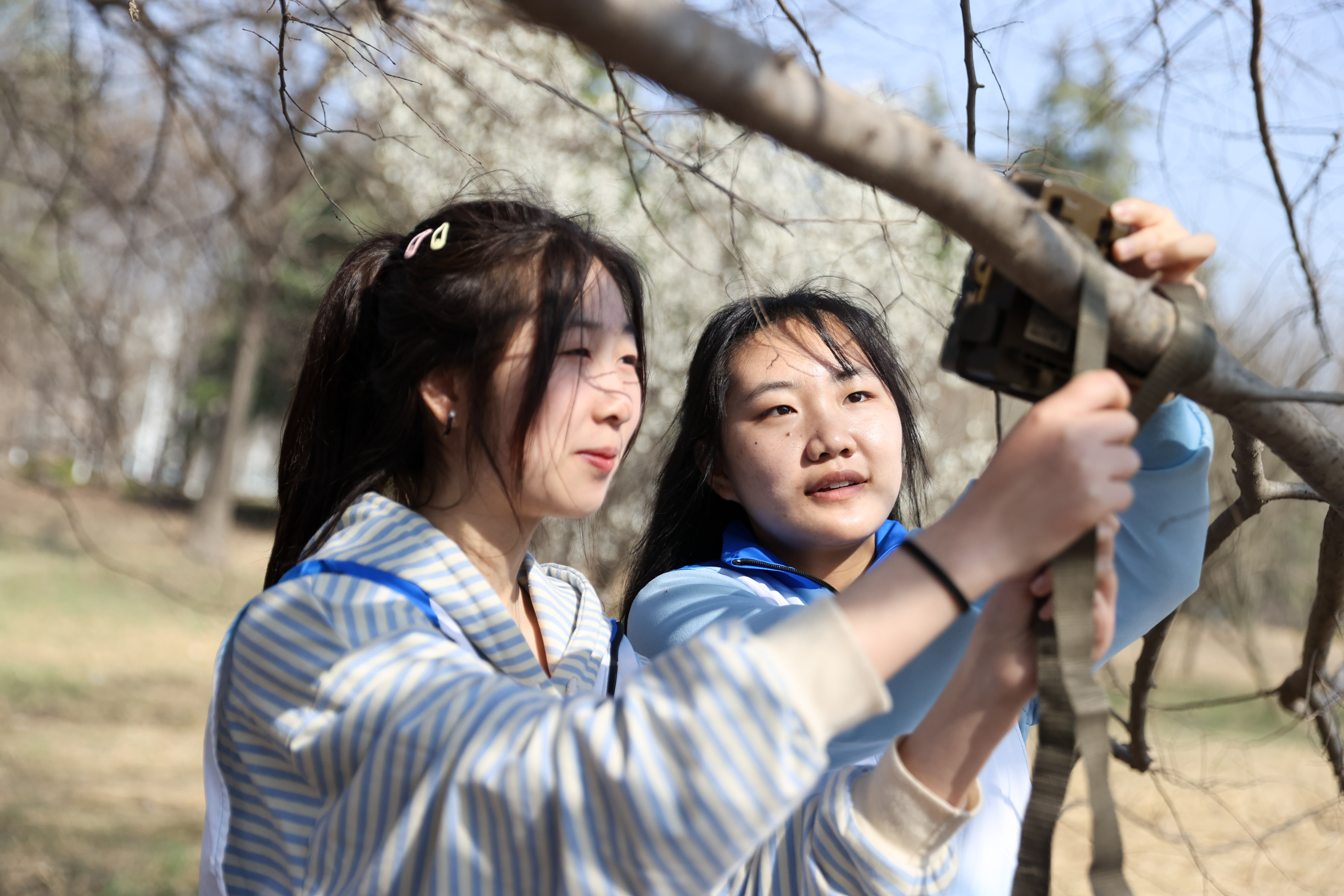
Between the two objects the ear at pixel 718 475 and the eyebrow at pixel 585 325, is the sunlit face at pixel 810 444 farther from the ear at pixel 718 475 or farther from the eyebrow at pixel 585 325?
the eyebrow at pixel 585 325

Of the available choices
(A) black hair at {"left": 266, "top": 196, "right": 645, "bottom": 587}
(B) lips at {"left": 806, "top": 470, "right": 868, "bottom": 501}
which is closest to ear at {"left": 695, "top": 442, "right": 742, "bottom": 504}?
(B) lips at {"left": 806, "top": 470, "right": 868, "bottom": 501}

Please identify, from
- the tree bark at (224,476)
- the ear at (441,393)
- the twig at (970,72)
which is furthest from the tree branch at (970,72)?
the tree bark at (224,476)

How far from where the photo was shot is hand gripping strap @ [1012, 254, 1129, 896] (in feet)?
3.53

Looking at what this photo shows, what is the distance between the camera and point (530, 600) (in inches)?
68.6

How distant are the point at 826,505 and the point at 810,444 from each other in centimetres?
12

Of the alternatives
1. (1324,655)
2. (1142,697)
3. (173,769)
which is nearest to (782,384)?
(1142,697)

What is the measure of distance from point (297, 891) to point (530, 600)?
618mm

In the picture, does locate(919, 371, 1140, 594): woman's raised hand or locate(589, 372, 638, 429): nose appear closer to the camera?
locate(919, 371, 1140, 594): woman's raised hand

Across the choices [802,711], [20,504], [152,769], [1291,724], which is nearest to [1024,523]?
[802,711]

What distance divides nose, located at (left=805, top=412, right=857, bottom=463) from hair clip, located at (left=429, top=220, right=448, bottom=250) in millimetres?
753

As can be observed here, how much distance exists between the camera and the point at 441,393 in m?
1.58

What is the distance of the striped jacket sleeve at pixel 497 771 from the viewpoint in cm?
96

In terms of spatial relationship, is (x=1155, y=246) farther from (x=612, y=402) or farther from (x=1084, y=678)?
(x=612, y=402)

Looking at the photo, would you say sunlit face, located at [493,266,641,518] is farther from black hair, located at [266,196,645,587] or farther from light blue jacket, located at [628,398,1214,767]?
light blue jacket, located at [628,398,1214,767]
